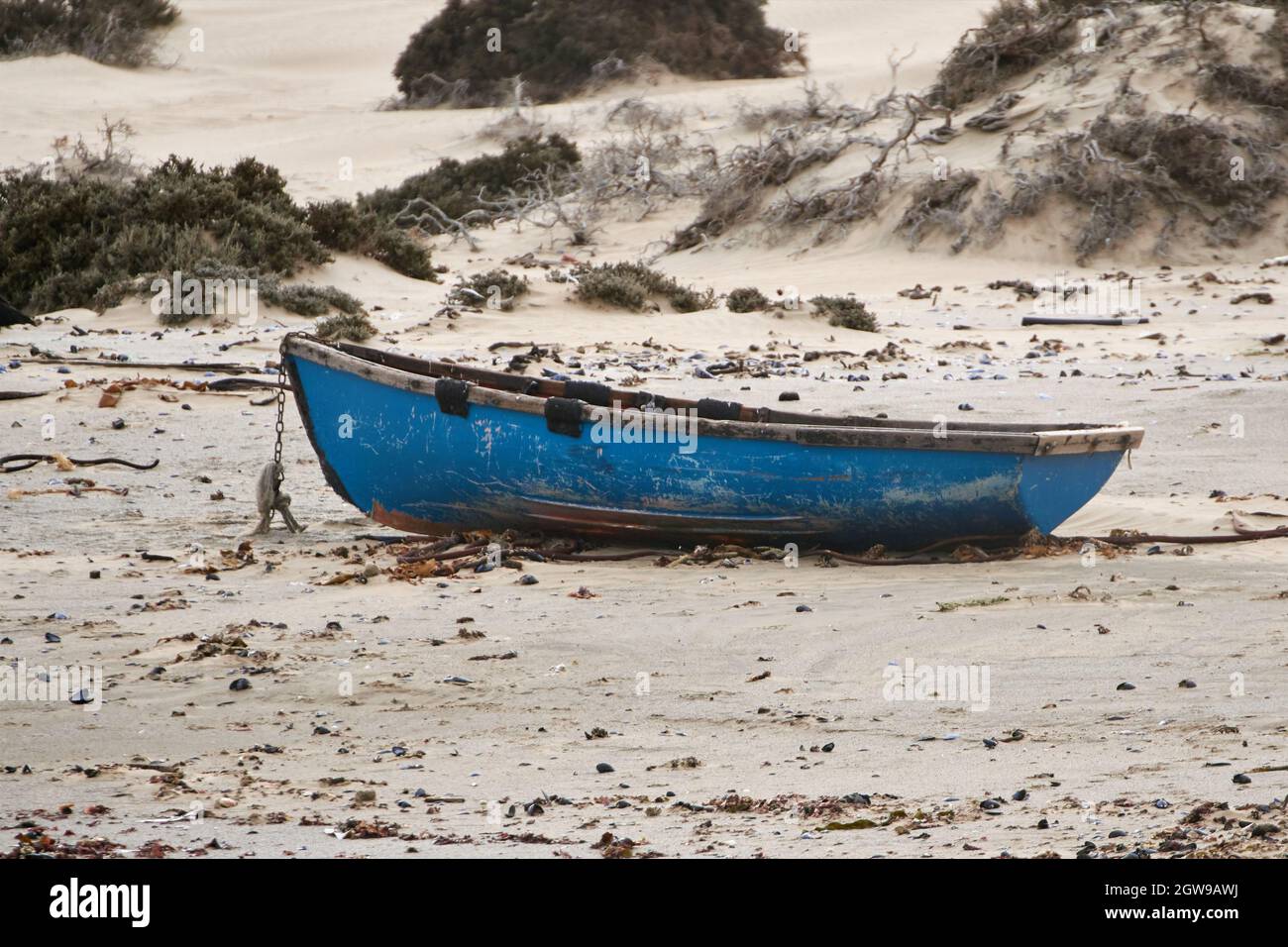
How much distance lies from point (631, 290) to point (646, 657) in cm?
1041

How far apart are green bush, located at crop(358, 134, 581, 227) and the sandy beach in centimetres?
1041

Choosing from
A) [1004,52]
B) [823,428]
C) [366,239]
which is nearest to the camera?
[823,428]

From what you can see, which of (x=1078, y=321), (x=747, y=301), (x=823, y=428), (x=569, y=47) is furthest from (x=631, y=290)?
(x=569, y=47)

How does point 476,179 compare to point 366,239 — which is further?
point 476,179

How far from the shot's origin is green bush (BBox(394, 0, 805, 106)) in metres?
33.3

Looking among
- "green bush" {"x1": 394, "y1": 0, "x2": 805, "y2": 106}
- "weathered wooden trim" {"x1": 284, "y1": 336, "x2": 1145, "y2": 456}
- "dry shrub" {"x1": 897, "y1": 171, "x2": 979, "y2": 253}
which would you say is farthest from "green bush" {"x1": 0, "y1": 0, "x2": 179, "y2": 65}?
"weathered wooden trim" {"x1": 284, "y1": 336, "x2": 1145, "y2": 456}

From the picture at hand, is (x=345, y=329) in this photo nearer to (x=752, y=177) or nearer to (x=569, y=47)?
(x=752, y=177)

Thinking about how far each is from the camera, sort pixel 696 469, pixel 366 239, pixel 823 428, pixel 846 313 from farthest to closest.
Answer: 1. pixel 366 239
2. pixel 846 313
3. pixel 696 469
4. pixel 823 428

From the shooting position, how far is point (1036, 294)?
16719 mm

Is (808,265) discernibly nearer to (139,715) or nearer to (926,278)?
(926,278)

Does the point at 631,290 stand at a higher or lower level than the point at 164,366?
higher

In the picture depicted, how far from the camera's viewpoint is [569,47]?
110 ft

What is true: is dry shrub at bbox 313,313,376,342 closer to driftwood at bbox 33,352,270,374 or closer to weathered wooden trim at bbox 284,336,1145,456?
driftwood at bbox 33,352,270,374

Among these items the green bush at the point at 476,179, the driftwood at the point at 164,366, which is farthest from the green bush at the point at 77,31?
the driftwood at the point at 164,366
